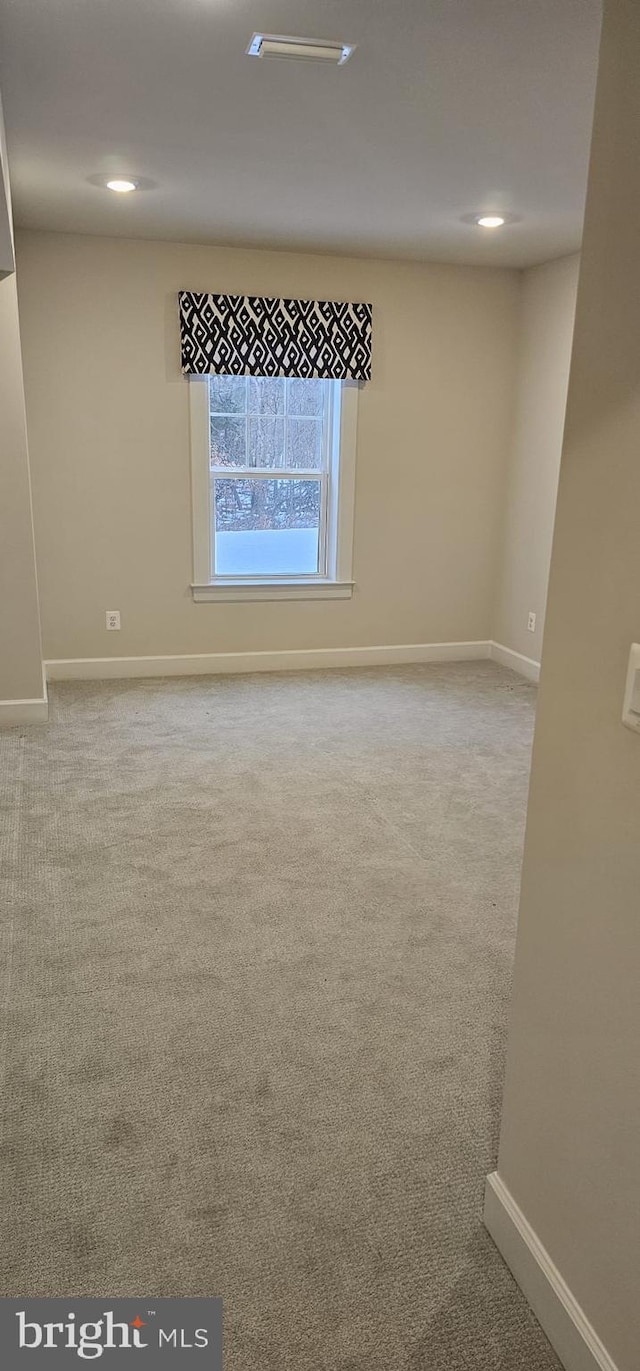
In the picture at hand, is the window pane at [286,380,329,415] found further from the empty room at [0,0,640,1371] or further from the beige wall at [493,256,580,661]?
the beige wall at [493,256,580,661]

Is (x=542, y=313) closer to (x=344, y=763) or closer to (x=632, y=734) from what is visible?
(x=344, y=763)

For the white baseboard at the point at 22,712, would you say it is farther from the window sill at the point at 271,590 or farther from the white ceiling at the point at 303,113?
the white ceiling at the point at 303,113

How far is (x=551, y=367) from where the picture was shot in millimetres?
5016

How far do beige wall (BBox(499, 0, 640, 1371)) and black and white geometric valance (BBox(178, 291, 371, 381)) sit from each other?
3.89 metres

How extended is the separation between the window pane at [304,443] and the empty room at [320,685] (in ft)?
0.14

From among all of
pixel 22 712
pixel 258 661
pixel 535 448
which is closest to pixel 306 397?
pixel 535 448

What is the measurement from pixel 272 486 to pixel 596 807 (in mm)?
4252

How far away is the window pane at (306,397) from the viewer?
5.15 meters

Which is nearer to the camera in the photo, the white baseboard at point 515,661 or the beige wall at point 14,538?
the beige wall at point 14,538

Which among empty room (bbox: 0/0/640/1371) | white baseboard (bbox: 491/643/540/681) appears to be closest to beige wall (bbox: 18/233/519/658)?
empty room (bbox: 0/0/640/1371)

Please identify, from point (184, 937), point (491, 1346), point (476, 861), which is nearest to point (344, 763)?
point (476, 861)

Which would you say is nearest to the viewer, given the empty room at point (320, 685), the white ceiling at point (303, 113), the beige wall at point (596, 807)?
the beige wall at point (596, 807)

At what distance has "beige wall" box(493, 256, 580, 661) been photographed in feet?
16.1

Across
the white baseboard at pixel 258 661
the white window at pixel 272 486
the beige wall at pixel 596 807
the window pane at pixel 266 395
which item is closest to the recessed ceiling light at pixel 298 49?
the beige wall at pixel 596 807
